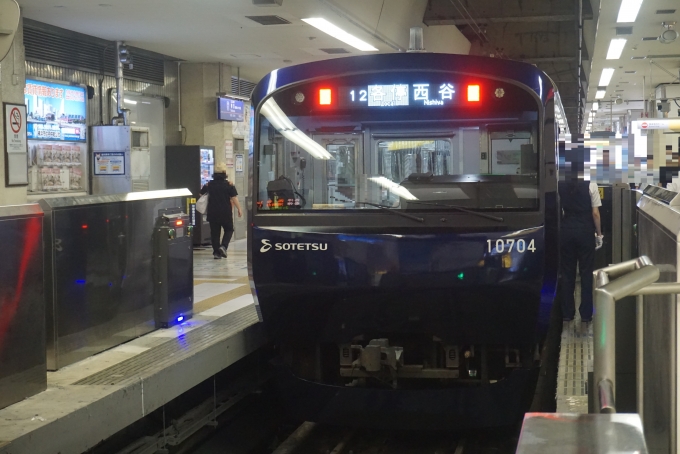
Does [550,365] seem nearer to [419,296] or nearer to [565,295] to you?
[565,295]

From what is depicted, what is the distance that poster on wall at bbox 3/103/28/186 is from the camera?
36.0 ft

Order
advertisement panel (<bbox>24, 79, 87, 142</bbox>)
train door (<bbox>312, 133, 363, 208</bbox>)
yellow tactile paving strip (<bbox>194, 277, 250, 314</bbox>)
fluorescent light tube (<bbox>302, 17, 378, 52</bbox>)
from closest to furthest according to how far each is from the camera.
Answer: train door (<bbox>312, 133, 363, 208</bbox>)
yellow tactile paving strip (<bbox>194, 277, 250, 314</bbox>)
fluorescent light tube (<bbox>302, 17, 378, 52</bbox>)
advertisement panel (<bbox>24, 79, 87, 142</bbox>)

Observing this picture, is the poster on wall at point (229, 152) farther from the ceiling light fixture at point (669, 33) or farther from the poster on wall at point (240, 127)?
the ceiling light fixture at point (669, 33)

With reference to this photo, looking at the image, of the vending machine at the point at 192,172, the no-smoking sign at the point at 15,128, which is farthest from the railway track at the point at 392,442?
the vending machine at the point at 192,172

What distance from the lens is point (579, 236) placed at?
830cm

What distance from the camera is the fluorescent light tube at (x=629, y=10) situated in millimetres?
13900

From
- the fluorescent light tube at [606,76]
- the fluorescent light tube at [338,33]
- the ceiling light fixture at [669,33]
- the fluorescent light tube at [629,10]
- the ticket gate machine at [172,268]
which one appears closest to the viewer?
the ticket gate machine at [172,268]

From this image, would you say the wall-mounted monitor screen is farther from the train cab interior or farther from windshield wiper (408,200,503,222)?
windshield wiper (408,200,503,222)

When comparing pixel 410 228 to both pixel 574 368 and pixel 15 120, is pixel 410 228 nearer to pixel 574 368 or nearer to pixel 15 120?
pixel 574 368

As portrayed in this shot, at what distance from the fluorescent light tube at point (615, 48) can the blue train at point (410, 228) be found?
12564mm

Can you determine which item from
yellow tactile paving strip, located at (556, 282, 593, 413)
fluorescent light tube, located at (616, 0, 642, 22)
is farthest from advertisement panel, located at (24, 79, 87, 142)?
fluorescent light tube, located at (616, 0, 642, 22)

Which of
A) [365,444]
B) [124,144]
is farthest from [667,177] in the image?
[124,144]

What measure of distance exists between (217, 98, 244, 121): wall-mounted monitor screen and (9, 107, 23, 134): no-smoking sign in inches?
263

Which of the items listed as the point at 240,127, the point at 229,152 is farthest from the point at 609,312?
the point at 240,127
